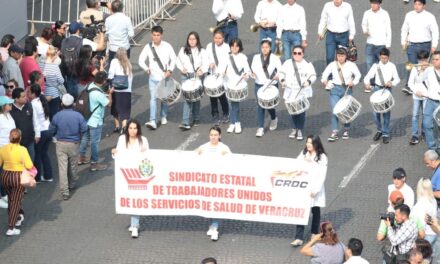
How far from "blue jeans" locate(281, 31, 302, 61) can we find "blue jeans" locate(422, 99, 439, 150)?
371 cm

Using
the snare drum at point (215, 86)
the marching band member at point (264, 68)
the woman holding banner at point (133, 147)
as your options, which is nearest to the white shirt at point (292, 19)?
the marching band member at point (264, 68)

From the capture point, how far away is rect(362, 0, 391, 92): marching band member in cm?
2456

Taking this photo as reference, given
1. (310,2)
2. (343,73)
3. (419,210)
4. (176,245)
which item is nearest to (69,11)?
(310,2)

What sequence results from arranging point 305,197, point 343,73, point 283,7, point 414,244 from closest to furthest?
point 414,244
point 305,197
point 343,73
point 283,7

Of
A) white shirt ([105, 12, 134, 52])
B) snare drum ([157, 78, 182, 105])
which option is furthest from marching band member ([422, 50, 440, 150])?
white shirt ([105, 12, 134, 52])

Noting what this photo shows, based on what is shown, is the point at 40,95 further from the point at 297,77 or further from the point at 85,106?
the point at 297,77

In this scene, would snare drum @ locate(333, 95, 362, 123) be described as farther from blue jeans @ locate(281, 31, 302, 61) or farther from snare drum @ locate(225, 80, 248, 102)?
blue jeans @ locate(281, 31, 302, 61)

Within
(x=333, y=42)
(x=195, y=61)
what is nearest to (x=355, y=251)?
(x=195, y=61)

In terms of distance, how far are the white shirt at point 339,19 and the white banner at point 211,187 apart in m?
6.27

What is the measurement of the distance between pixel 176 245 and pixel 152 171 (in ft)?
3.78

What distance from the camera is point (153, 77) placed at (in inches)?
920

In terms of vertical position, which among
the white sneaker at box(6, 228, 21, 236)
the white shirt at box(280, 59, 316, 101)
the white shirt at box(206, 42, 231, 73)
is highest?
the white shirt at box(206, 42, 231, 73)

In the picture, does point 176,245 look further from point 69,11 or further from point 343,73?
point 69,11

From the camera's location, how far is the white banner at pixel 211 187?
1923 centimetres
